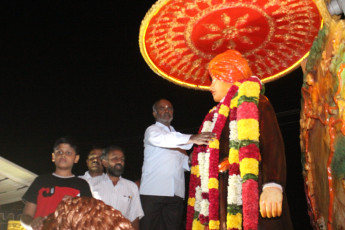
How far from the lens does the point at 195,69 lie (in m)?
4.11

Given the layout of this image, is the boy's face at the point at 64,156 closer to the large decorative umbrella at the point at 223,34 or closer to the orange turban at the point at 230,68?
the large decorative umbrella at the point at 223,34

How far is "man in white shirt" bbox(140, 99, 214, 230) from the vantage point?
13.9ft

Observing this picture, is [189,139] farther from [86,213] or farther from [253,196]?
[86,213]

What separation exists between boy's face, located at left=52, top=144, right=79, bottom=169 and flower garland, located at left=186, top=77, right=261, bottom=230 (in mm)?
1188

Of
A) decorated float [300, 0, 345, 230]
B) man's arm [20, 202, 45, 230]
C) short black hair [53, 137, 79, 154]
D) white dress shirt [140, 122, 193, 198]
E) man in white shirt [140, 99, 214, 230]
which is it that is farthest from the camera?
white dress shirt [140, 122, 193, 198]

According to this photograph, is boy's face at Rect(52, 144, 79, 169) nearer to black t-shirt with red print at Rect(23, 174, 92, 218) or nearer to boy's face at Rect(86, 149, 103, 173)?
black t-shirt with red print at Rect(23, 174, 92, 218)

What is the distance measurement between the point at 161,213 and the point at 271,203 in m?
1.87

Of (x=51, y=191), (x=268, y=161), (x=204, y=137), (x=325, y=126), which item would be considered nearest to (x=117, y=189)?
(x=51, y=191)

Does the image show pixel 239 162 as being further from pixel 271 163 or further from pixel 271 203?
pixel 271 203

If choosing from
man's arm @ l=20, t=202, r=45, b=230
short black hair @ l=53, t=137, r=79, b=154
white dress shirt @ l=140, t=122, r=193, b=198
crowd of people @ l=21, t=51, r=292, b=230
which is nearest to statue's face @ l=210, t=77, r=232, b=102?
crowd of people @ l=21, t=51, r=292, b=230

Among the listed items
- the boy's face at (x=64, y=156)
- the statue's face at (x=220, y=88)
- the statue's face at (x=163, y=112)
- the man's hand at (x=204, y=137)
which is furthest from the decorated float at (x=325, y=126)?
the boy's face at (x=64, y=156)

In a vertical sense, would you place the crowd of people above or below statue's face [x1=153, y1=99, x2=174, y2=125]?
below

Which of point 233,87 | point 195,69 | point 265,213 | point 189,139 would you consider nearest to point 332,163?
point 265,213

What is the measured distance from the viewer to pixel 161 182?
4.38 meters
